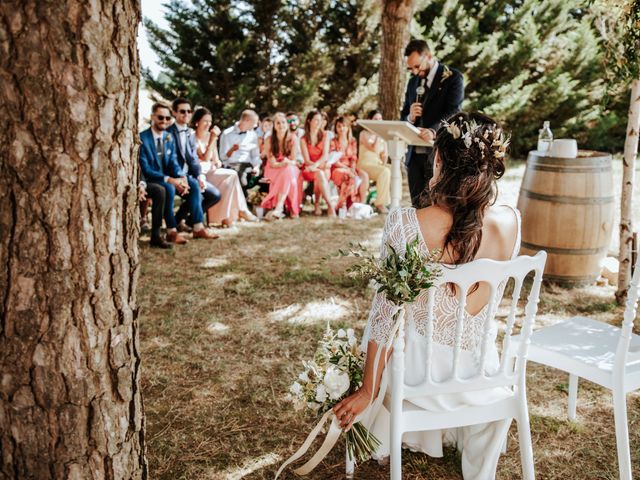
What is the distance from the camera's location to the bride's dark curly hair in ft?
6.26

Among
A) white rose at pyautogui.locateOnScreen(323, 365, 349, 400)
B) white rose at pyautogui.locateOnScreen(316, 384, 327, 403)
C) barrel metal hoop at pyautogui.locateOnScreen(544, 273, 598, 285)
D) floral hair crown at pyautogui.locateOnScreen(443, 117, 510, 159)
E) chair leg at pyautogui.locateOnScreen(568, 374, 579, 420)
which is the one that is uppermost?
floral hair crown at pyautogui.locateOnScreen(443, 117, 510, 159)

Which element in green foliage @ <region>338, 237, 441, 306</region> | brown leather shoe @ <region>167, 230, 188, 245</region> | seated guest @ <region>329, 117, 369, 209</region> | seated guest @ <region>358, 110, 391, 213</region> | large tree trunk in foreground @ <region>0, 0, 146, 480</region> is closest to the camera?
large tree trunk in foreground @ <region>0, 0, 146, 480</region>

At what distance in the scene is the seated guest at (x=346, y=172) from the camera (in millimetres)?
7820

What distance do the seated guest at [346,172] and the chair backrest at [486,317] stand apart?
5888 millimetres

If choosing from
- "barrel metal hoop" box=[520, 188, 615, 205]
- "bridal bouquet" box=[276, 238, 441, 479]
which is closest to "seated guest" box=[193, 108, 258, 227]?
"barrel metal hoop" box=[520, 188, 615, 205]

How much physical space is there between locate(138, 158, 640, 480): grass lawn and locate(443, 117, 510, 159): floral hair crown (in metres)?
1.37

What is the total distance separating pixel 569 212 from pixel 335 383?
123 inches

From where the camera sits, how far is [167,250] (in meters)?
5.84

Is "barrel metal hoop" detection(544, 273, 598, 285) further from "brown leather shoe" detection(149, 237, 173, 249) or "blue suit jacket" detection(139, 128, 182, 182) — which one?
"blue suit jacket" detection(139, 128, 182, 182)

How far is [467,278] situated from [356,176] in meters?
6.39

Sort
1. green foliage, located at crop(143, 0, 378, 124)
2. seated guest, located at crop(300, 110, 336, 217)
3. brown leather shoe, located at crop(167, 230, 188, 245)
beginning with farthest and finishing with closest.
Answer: green foliage, located at crop(143, 0, 378, 124), seated guest, located at crop(300, 110, 336, 217), brown leather shoe, located at crop(167, 230, 188, 245)

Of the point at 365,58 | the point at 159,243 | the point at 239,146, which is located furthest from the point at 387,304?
the point at 365,58

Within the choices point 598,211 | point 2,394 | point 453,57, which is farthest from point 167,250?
point 453,57

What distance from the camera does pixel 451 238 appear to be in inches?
75.1
